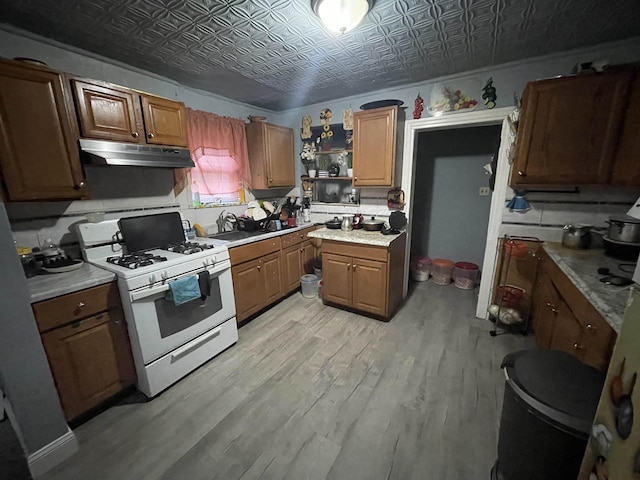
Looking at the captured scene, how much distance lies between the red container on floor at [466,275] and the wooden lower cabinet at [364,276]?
3.52 feet

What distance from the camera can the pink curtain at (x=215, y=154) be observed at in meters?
2.69

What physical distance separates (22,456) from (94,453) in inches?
12.8

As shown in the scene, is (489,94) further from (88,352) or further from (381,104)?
(88,352)

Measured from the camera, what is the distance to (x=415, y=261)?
Result: 12.5ft

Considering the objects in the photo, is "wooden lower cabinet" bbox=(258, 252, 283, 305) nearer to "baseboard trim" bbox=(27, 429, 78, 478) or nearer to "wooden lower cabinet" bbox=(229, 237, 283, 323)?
"wooden lower cabinet" bbox=(229, 237, 283, 323)

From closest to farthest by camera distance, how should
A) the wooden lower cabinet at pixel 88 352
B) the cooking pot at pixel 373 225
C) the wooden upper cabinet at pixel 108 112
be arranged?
1. the wooden lower cabinet at pixel 88 352
2. the wooden upper cabinet at pixel 108 112
3. the cooking pot at pixel 373 225

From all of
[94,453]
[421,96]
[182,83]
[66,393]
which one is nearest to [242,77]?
[182,83]

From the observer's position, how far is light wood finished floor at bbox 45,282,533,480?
53.2 inches

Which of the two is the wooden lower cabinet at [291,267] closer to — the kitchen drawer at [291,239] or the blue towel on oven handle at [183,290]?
the kitchen drawer at [291,239]

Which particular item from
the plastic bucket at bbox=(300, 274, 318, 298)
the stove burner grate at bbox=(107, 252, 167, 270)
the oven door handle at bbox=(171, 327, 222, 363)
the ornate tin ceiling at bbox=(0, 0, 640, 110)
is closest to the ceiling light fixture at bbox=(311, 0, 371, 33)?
the ornate tin ceiling at bbox=(0, 0, 640, 110)

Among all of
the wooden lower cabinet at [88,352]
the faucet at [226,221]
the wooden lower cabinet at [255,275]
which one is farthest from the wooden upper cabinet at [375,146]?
the wooden lower cabinet at [88,352]

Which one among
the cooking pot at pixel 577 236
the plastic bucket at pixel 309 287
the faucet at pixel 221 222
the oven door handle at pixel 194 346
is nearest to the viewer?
the oven door handle at pixel 194 346

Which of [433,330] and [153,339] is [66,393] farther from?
[433,330]

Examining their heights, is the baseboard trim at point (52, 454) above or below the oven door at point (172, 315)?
below
